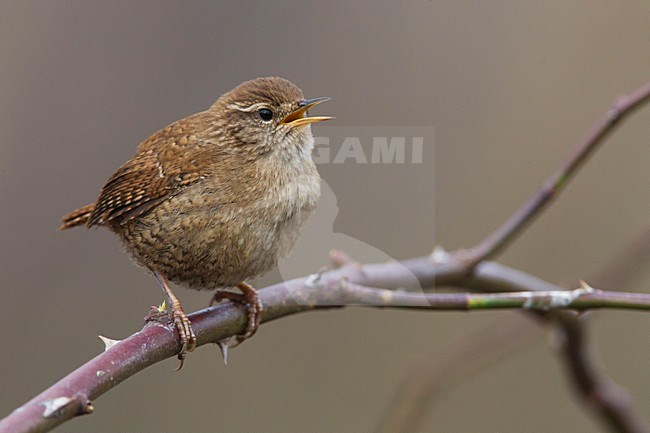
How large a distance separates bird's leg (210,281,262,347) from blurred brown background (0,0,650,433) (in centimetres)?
183

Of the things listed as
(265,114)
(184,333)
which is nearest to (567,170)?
(265,114)

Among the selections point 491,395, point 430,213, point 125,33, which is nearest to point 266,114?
point 430,213

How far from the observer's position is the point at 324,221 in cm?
365

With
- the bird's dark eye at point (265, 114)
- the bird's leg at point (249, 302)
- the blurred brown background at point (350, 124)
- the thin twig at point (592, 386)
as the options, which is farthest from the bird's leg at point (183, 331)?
the blurred brown background at point (350, 124)

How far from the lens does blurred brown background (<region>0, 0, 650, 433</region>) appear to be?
5617 mm

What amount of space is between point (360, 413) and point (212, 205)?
3.30 metres

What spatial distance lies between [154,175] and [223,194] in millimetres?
374

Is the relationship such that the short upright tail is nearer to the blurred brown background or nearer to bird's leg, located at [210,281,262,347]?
bird's leg, located at [210,281,262,347]

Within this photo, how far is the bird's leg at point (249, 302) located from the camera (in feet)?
9.79

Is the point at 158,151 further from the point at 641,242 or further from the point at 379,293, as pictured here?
the point at 641,242

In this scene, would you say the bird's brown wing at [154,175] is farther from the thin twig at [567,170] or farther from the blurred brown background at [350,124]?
the blurred brown background at [350,124]

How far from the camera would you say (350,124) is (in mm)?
5203

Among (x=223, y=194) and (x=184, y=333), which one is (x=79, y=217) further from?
(x=184, y=333)

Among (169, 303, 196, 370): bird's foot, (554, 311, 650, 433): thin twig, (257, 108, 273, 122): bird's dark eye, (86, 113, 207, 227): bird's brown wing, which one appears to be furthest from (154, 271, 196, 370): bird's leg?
(554, 311, 650, 433): thin twig
